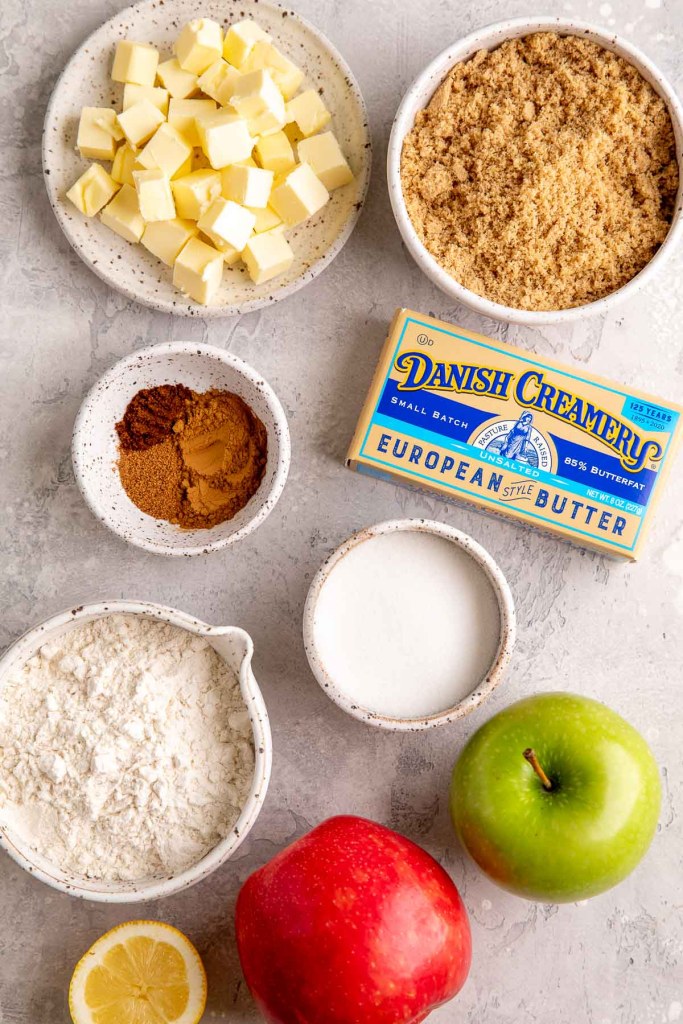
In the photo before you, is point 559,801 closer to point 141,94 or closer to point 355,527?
point 355,527

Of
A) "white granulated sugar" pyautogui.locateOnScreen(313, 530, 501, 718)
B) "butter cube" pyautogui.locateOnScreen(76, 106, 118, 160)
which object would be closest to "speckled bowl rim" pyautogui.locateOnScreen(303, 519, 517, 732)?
"white granulated sugar" pyautogui.locateOnScreen(313, 530, 501, 718)

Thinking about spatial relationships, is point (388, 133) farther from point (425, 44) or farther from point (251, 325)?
point (251, 325)

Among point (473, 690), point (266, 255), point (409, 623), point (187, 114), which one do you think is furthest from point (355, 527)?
point (187, 114)

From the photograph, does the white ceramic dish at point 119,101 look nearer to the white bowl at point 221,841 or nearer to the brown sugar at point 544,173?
the brown sugar at point 544,173

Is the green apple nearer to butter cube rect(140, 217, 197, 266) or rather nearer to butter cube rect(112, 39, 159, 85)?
butter cube rect(140, 217, 197, 266)

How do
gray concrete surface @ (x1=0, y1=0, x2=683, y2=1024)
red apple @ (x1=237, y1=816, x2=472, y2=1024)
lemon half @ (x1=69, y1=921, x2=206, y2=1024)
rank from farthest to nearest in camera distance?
gray concrete surface @ (x1=0, y1=0, x2=683, y2=1024), lemon half @ (x1=69, y1=921, x2=206, y2=1024), red apple @ (x1=237, y1=816, x2=472, y2=1024)

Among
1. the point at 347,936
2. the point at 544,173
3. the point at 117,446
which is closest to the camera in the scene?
the point at 347,936
